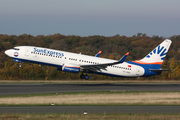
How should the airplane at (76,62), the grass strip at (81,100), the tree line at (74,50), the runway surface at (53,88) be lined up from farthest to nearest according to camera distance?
1. the tree line at (74,50)
2. the airplane at (76,62)
3. the runway surface at (53,88)
4. the grass strip at (81,100)

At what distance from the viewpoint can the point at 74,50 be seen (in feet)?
344

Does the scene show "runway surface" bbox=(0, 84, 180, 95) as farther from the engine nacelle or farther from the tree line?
the tree line

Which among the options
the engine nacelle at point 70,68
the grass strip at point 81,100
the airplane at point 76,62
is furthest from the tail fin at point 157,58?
the grass strip at point 81,100

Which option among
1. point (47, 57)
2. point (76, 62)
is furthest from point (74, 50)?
point (47, 57)

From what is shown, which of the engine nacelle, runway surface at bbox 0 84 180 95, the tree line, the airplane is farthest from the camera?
the tree line

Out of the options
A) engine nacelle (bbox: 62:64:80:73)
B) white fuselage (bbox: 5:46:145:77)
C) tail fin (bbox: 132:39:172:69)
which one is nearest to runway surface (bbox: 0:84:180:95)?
engine nacelle (bbox: 62:64:80:73)

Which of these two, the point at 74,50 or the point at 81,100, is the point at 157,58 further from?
the point at 74,50

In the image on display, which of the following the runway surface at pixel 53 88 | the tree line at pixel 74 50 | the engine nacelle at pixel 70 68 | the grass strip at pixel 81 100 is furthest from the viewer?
the tree line at pixel 74 50

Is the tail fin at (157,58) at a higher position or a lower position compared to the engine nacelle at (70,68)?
higher

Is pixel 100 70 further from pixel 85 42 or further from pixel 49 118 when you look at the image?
pixel 85 42

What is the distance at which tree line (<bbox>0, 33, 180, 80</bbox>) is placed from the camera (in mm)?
60609

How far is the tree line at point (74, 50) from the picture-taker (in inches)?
2386

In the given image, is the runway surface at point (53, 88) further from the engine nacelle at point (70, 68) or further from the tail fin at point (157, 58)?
the tail fin at point (157, 58)

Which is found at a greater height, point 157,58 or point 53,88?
point 157,58
